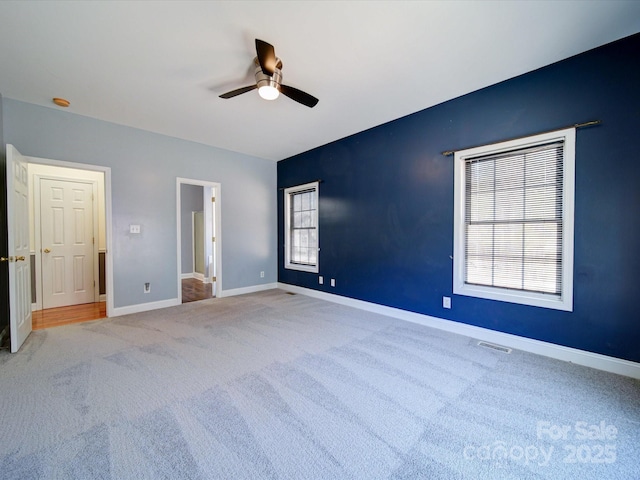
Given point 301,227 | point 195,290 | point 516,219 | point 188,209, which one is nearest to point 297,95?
point 516,219

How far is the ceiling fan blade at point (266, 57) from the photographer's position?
2016 mm

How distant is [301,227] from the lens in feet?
17.9

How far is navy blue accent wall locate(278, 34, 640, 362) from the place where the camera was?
226cm

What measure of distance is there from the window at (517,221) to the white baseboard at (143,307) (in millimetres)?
4282

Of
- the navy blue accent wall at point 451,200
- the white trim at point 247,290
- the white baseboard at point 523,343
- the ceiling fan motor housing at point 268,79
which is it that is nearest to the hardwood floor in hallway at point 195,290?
the white trim at point 247,290

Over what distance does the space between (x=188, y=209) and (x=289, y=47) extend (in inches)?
226

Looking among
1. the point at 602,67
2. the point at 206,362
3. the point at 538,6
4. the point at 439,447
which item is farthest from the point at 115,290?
the point at 602,67

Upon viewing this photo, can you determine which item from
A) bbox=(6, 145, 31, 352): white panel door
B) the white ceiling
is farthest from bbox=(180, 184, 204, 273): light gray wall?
bbox=(6, 145, 31, 352): white panel door

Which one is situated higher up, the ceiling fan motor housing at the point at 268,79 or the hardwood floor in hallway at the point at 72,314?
the ceiling fan motor housing at the point at 268,79

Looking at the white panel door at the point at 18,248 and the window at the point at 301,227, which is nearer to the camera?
the white panel door at the point at 18,248

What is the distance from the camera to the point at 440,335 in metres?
3.12

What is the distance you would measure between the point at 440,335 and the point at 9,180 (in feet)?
15.8

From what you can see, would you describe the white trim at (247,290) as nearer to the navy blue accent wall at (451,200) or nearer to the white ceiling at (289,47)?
the navy blue accent wall at (451,200)

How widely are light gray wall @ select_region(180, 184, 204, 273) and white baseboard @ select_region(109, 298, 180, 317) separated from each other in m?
2.97
